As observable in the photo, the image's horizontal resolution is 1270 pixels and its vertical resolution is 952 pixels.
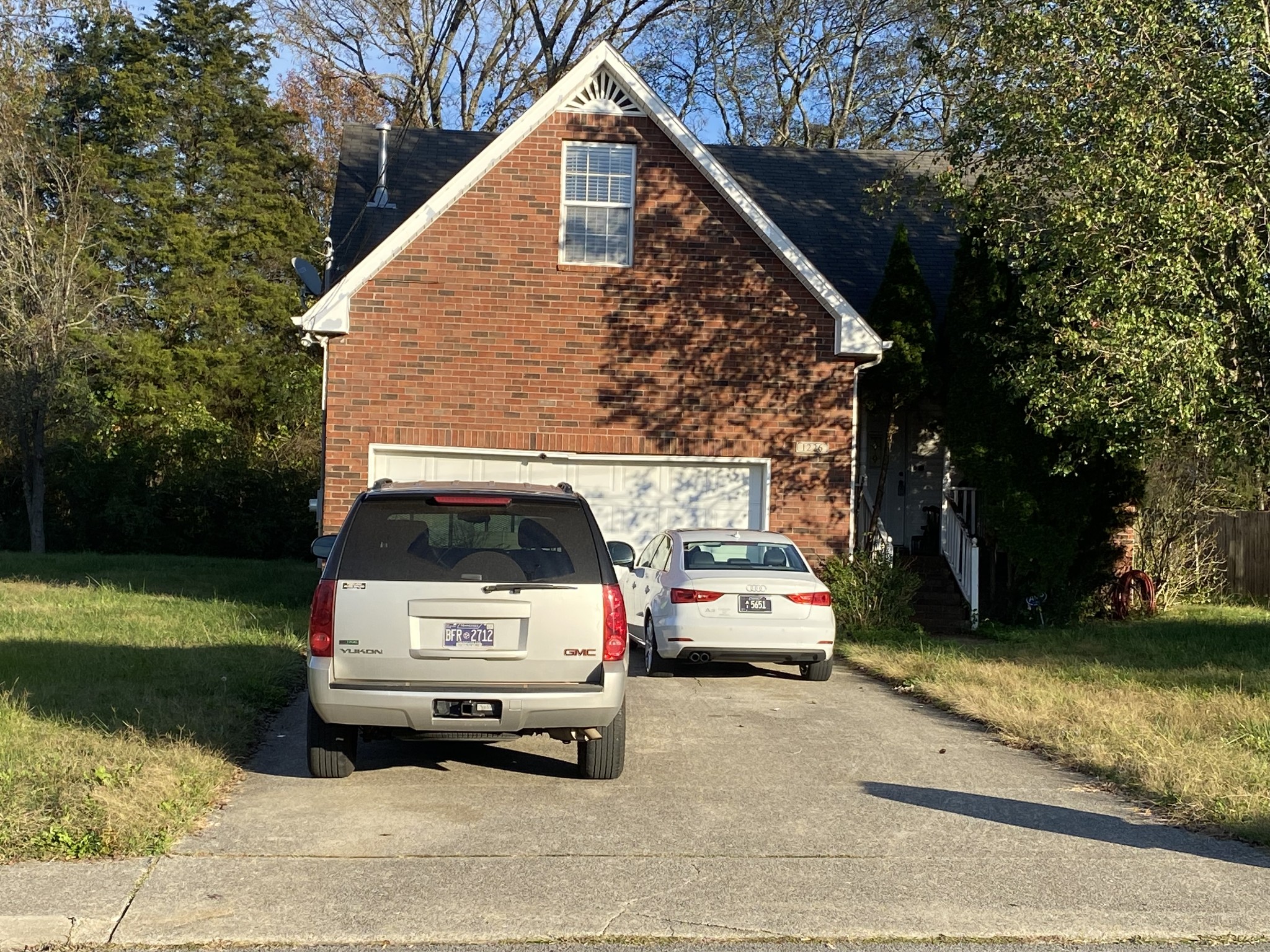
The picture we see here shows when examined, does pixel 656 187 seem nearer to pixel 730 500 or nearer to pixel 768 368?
pixel 768 368

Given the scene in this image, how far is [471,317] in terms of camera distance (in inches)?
682

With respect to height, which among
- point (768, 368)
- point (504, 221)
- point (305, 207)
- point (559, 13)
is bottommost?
point (768, 368)

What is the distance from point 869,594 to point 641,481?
10.6ft

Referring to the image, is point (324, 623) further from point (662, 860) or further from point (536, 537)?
point (662, 860)

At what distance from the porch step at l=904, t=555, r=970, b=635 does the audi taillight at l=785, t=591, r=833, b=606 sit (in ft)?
18.2

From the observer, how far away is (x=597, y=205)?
58.1ft

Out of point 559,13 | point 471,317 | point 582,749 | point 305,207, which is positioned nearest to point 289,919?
point 582,749

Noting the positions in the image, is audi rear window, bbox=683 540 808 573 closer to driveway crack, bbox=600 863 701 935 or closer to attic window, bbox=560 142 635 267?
attic window, bbox=560 142 635 267

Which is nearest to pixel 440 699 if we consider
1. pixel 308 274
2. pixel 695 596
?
pixel 695 596

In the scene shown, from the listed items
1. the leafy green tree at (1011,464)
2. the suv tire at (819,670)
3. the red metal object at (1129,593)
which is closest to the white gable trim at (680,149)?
the leafy green tree at (1011,464)

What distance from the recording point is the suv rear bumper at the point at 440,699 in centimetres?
754

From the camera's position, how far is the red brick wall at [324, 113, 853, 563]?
1717 cm

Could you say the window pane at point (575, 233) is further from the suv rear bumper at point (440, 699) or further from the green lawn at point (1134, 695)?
the suv rear bumper at point (440, 699)

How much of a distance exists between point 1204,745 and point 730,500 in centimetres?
906
